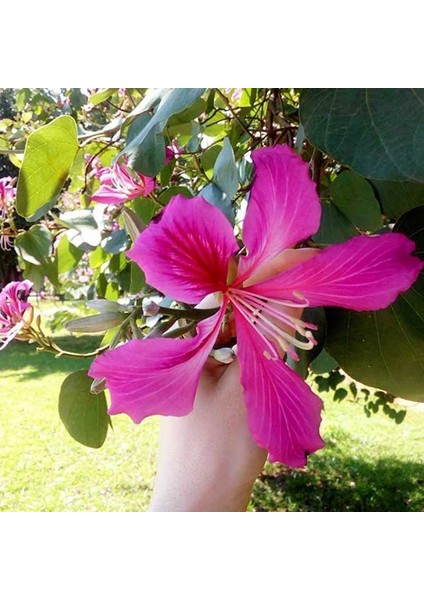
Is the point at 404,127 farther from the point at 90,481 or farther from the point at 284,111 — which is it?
the point at 90,481

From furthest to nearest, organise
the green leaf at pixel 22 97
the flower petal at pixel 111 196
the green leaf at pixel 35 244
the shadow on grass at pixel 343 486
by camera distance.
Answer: the shadow on grass at pixel 343 486
the green leaf at pixel 22 97
the green leaf at pixel 35 244
the flower petal at pixel 111 196

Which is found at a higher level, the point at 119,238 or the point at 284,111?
the point at 284,111

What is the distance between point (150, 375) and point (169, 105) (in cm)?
23

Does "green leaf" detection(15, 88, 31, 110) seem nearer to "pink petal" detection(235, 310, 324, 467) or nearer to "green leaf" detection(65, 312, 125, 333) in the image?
"green leaf" detection(65, 312, 125, 333)

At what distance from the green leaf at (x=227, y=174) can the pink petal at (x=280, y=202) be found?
14 centimetres

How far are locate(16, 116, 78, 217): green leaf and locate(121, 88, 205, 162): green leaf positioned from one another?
0.52 ft

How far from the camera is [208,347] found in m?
0.39

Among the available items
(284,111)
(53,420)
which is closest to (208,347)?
(284,111)

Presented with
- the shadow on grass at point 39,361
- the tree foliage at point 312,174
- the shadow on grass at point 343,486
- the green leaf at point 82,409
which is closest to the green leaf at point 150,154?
the tree foliage at point 312,174

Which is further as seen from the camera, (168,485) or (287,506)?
(287,506)

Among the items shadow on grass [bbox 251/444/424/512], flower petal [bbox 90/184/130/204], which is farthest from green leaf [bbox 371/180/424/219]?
shadow on grass [bbox 251/444/424/512]

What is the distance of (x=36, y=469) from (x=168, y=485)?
9.35 ft

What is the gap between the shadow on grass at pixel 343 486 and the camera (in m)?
2.64

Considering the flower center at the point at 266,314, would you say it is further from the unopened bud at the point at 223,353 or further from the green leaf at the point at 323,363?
the green leaf at the point at 323,363
